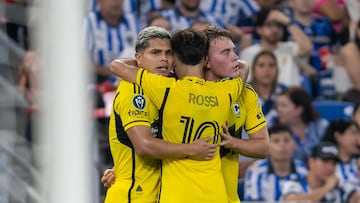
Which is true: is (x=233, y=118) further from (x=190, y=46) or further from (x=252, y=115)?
(x=190, y=46)

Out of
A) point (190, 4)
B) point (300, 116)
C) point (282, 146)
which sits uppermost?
point (190, 4)

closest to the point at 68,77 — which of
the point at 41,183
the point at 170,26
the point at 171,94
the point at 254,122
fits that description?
the point at 41,183

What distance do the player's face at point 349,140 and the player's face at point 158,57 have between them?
385 centimetres

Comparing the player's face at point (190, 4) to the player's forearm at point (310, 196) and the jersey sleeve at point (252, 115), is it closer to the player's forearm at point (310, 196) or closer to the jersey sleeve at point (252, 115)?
the player's forearm at point (310, 196)

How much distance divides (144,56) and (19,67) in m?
1.06

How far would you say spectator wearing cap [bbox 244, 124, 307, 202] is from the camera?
27.3 ft

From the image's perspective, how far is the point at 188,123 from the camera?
517cm

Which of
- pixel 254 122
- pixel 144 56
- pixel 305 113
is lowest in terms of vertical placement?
pixel 305 113

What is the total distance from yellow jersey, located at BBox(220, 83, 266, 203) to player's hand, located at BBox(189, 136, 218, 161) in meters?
0.29

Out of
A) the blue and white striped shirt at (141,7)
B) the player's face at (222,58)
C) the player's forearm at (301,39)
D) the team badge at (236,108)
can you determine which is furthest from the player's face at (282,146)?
the player's face at (222,58)

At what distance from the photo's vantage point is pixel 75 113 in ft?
11.6

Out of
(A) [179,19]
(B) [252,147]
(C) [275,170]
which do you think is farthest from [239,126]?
(A) [179,19]

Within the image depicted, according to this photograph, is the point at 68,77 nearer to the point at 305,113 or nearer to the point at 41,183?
the point at 41,183

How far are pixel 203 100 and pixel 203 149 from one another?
0.25 metres
